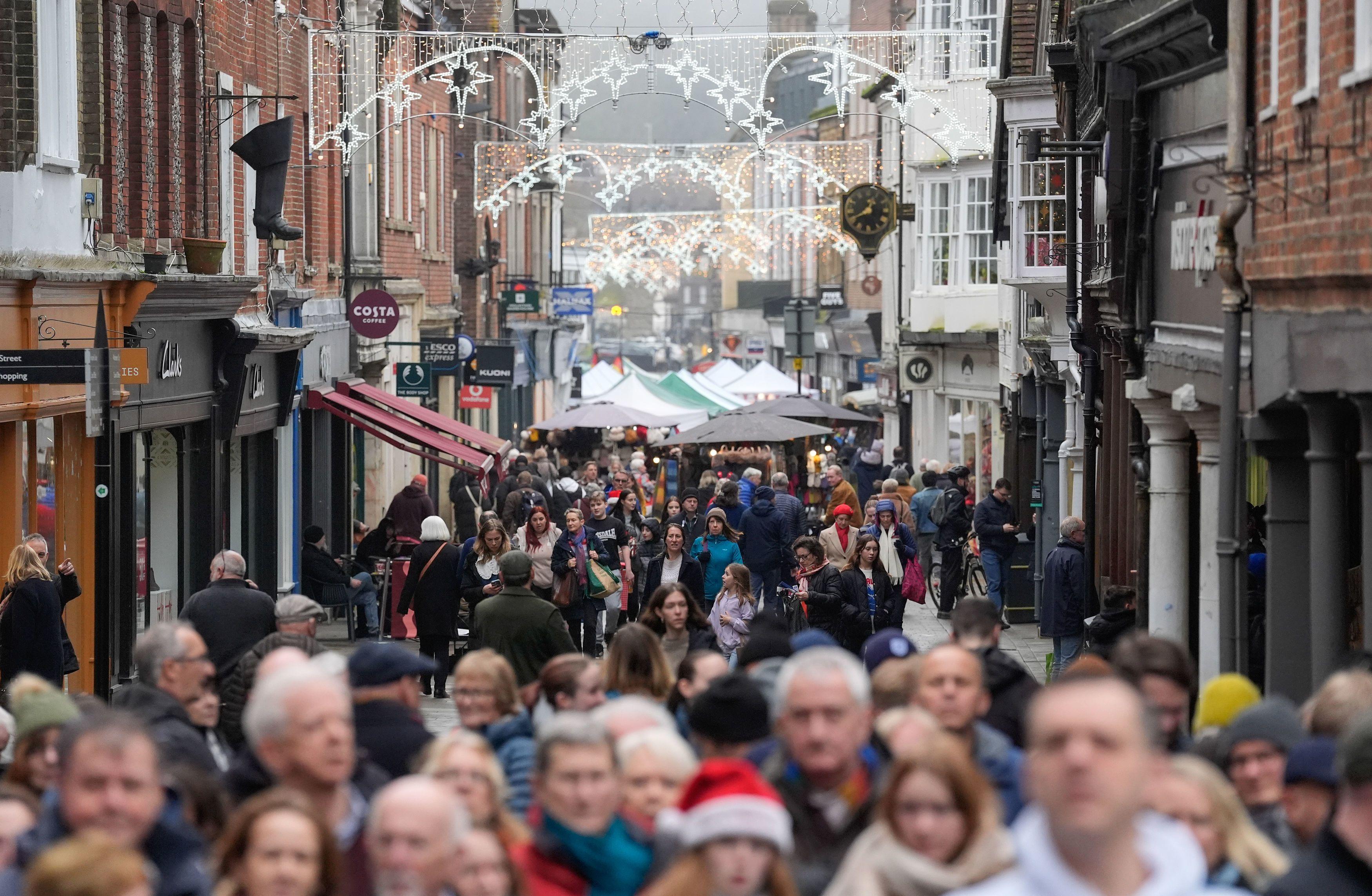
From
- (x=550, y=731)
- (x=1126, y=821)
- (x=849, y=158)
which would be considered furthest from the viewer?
(x=849, y=158)

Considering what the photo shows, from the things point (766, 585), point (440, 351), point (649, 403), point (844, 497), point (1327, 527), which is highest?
point (440, 351)

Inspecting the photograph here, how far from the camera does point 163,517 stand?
64.2ft

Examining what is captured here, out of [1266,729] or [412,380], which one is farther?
[412,380]

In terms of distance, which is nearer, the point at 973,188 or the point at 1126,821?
the point at 1126,821

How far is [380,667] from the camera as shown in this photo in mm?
7430

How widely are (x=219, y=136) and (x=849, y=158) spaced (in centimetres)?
1675

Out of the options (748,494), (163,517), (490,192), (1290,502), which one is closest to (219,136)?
(163,517)

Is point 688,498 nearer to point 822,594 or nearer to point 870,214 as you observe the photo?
point 822,594

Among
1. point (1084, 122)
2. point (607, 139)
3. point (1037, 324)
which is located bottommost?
point (1037, 324)

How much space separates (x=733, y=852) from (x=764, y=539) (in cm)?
1451

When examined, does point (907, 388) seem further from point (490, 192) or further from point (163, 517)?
point (163, 517)

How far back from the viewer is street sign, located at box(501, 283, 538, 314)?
44938 millimetres

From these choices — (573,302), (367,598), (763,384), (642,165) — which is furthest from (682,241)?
(367,598)

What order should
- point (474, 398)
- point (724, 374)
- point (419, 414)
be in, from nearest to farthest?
1. point (419, 414)
2. point (474, 398)
3. point (724, 374)
